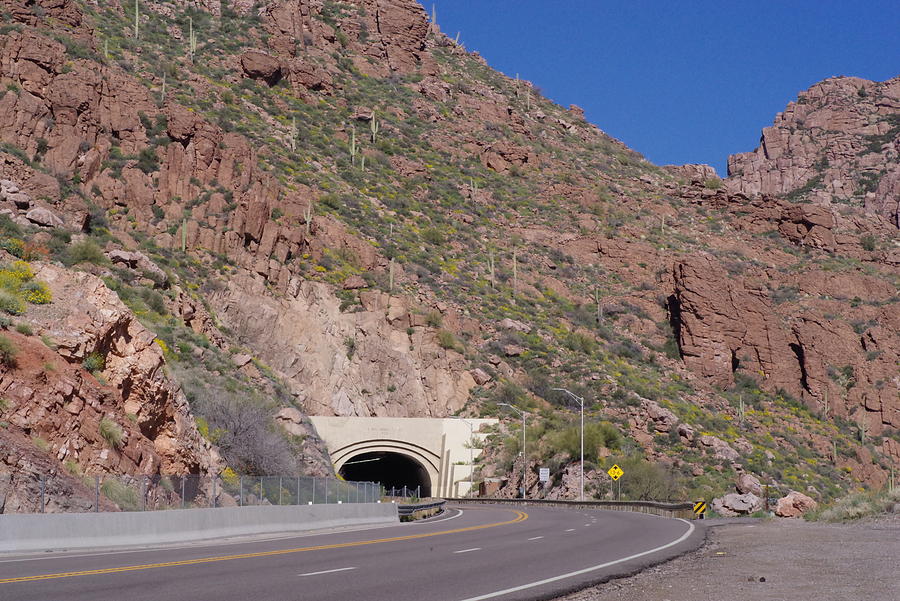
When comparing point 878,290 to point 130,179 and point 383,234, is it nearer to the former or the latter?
point 383,234

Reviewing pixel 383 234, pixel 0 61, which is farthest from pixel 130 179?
pixel 383 234

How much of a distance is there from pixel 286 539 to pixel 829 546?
12982 millimetres

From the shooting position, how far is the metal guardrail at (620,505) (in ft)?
144

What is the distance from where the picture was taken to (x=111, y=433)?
86.4 ft

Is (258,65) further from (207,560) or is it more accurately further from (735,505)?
(207,560)

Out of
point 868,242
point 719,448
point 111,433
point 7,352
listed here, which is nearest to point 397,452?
point 719,448

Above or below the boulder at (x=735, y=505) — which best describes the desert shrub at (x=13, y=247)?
above

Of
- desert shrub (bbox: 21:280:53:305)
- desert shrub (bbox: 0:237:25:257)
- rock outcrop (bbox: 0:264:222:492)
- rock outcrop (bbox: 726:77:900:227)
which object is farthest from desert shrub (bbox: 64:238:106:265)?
rock outcrop (bbox: 726:77:900:227)

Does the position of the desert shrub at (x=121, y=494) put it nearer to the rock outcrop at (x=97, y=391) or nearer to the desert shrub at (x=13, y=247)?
the rock outcrop at (x=97, y=391)

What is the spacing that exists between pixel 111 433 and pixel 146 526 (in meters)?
5.83

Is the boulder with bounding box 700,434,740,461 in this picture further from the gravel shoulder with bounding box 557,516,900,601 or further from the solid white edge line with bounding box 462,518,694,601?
the solid white edge line with bounding box 462,518,694,601

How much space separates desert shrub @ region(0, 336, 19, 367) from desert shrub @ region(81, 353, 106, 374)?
3031 millimetres

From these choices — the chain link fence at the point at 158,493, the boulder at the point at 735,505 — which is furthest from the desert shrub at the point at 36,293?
the boulder at the point at 735,505

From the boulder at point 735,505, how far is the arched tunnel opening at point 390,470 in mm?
21731
